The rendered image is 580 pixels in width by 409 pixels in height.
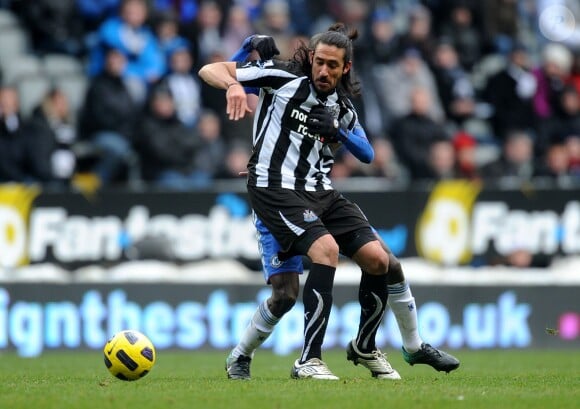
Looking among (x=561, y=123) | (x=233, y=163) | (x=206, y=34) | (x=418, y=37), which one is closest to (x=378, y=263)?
(x=233, y=163)

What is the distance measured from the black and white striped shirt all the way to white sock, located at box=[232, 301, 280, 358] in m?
0.97

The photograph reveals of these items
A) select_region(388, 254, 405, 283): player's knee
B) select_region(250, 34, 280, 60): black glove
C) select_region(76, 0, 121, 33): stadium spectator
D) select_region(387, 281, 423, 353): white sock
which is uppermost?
select_region(76, 0, 121, 33): stadium spectator

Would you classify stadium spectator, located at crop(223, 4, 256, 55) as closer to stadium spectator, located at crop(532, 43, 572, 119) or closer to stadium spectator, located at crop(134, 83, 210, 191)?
stadium spectator, located at crop(134, 83, 210, 191)

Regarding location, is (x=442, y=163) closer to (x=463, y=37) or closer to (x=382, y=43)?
(x=382, y=43)

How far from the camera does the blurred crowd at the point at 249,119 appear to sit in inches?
648

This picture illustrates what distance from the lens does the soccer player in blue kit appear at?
891 centimetres

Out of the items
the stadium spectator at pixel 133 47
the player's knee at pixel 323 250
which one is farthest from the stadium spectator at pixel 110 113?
the player's knee at pixel 323 250

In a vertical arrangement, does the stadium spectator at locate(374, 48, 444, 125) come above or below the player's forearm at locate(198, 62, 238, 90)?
below

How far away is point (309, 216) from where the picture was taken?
8.95 m

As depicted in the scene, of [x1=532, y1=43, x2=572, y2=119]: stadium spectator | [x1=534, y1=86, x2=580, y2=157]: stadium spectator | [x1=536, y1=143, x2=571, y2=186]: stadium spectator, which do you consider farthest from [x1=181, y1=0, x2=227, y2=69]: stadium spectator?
[x1=532, y1=43, x2=572, y2=119]: stadium spectator

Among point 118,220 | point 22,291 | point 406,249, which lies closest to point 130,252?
point 118,220

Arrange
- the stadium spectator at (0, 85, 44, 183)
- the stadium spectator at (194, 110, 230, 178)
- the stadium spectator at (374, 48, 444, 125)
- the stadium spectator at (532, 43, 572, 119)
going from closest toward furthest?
the stadium spectator at (0, 85, 44, 183)
the stadium spectator at (194, 110, 230, 178)
the stadium spectator at (374, 48, 444, 125)
the stadium spectator at (532, 43, 572, 119)

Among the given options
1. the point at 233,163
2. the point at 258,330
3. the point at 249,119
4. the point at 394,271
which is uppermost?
the point at 249,119

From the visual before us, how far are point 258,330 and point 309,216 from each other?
40.5 inches
